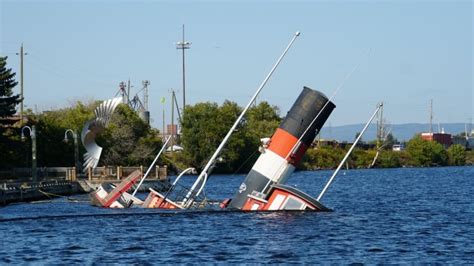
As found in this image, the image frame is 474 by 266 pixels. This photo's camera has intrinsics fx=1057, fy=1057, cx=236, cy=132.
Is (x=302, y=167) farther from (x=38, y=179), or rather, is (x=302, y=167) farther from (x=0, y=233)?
(x=0, y=233)

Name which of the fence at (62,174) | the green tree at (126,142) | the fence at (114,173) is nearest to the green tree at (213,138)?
the green tree at (126,142)

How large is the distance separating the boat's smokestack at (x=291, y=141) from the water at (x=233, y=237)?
176 centimetres

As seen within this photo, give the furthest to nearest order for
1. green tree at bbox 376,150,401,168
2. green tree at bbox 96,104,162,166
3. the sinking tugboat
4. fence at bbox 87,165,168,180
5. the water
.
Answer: green tree at bbox 376,150,401,168 < green tree at bbox 96,104,162,166 < fence at bbox 87,165,168,180 < the sinking tugboat < the water

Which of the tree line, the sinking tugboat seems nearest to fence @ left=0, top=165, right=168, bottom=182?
the tree line

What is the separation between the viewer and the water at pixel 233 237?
3191 centimetres

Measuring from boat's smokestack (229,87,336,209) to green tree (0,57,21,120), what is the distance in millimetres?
45515

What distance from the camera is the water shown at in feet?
105

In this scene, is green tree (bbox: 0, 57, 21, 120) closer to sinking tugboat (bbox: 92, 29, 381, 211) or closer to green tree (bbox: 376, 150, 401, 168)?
sinking tugboat (bbox: 92, 29, 381, 211)

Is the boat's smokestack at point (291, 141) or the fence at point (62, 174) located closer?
the boat's smokestack at point (291, 141)

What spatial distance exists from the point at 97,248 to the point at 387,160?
16661 centimetres

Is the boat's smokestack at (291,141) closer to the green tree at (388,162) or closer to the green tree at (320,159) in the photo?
the green tree at (320,159)

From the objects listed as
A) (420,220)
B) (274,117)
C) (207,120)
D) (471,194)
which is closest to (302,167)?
(274,117)

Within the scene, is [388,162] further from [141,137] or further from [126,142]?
[126,142]

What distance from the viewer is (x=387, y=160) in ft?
Answer: 646
